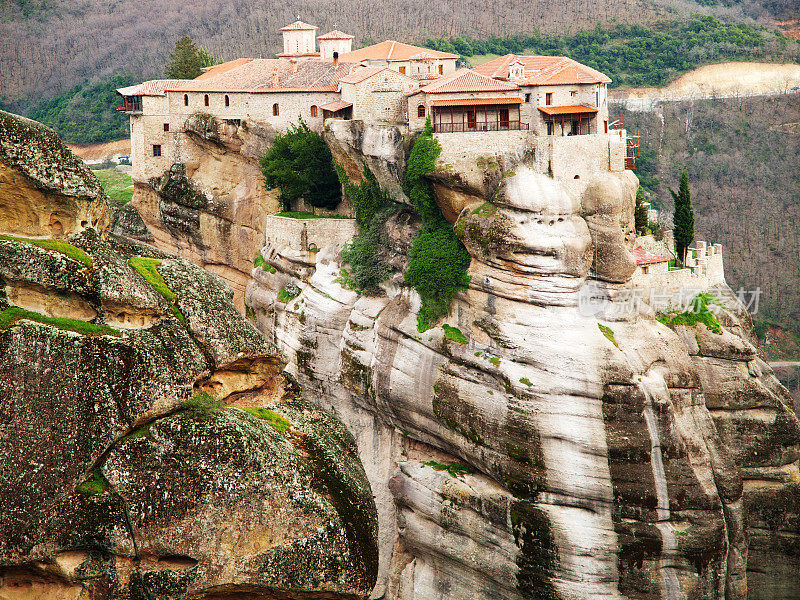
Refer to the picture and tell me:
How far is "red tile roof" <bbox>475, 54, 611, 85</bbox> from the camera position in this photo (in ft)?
112

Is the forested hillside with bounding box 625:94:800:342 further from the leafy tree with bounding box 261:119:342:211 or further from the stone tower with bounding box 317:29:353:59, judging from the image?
the leafy tree with bounding box 261:119:342:211

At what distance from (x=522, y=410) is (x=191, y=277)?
15927mm

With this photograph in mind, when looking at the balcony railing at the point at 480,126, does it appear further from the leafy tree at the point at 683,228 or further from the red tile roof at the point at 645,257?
the leafy tree at the point at 683,228

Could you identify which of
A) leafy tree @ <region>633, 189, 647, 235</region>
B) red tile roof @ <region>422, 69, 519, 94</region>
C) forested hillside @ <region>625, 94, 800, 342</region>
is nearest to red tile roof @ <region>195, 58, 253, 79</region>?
red tile roof @ <region>422, 69, 519, 94</region>

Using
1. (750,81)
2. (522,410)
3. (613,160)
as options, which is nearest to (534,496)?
(522,410)

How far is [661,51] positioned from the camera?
72188 mm

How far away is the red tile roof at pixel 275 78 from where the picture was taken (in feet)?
134

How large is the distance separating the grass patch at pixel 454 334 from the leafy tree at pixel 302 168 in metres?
10.0

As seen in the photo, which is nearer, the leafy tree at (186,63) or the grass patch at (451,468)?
the grass patch at (451,468)

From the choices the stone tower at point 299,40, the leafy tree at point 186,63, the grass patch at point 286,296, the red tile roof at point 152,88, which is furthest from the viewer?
the leafy tree at point 186,63

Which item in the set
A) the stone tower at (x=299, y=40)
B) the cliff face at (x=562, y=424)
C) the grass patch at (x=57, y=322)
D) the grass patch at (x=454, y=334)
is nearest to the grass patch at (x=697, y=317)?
the cliff face at (x=562, y=424)

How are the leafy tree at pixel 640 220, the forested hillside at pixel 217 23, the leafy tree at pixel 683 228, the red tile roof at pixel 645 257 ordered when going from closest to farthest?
the red tile roof at pixel 645 257 < the leafy tree at pixel 640 220 < the leafy tree at pixel 683 228 < the forested hillside at pixel 217 23

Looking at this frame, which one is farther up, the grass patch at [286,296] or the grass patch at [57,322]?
the grass patch at [57,322]

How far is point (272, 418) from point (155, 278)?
3.42 m
